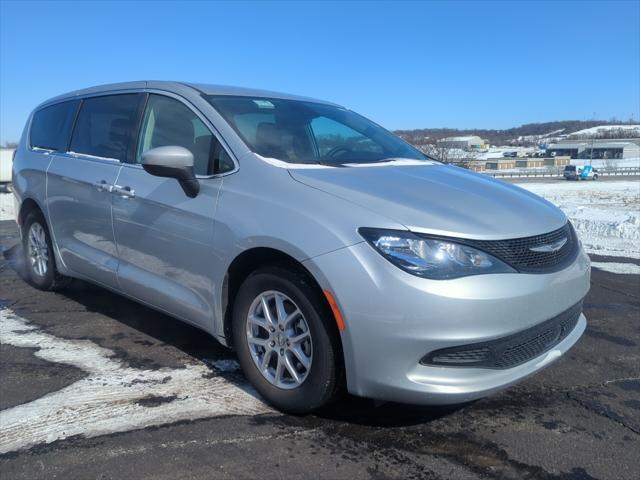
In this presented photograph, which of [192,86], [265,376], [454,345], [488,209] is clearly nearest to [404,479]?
[454,345]

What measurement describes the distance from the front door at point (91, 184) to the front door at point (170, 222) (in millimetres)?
179

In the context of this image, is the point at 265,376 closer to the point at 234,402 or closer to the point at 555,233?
the point at 234,402

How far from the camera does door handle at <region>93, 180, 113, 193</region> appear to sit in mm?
3830

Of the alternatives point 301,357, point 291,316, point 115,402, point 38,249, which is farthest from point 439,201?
point 38,249

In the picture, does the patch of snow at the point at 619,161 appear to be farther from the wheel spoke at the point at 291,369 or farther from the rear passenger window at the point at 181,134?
the wheel spoke at the point at 291,369

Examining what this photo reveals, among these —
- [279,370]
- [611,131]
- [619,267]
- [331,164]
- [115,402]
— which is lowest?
[619,267]

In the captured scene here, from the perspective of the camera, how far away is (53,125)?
4.92 metres

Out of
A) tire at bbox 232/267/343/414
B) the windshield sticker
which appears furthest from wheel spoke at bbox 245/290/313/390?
the windshield sticker

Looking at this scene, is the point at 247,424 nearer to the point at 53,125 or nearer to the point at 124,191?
the point at 124,191

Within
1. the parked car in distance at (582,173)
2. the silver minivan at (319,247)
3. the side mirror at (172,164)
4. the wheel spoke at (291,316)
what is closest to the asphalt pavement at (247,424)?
the silver minivan at (319,247)

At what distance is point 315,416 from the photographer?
292 centimetres

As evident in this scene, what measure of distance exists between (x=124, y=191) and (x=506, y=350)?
8.50ft

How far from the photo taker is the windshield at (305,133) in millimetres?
3316

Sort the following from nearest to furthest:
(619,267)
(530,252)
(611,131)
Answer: (530,252)
(619,267)
(611,131)
